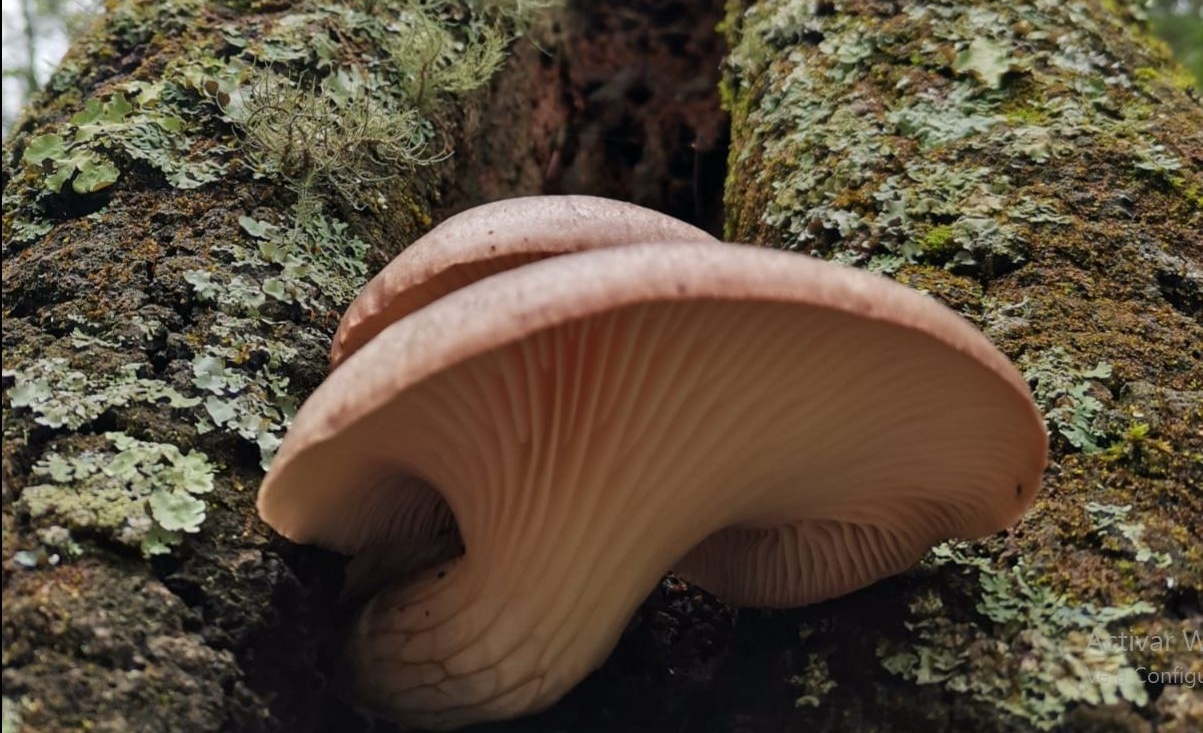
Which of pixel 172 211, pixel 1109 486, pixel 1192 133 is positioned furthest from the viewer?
pixel 1192 133

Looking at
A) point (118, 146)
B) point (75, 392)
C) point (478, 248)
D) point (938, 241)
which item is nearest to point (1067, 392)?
point (938, 241)

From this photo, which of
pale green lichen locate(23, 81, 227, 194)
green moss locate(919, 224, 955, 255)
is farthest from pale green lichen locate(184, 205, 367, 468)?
green moss locate(919, 224, 955, 255)

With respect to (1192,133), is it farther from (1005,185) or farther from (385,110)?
(385,110)

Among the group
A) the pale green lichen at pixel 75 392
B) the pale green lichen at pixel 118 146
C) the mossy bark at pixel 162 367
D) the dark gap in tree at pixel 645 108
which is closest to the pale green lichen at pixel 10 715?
→ the mossy bark at pixel 162 367

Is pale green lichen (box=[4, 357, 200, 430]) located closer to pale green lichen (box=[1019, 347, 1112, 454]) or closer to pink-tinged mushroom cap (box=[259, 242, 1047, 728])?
pink-tinged mushroom cap (box=[259, 242, 1047, 728])

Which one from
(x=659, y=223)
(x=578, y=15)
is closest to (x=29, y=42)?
(x=578, y=15)

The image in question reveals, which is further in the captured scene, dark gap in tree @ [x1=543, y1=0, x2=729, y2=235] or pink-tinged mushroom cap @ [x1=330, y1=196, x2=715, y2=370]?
dark gap in tree @ [x1=543, y1=0, x2=729, y2=235]
